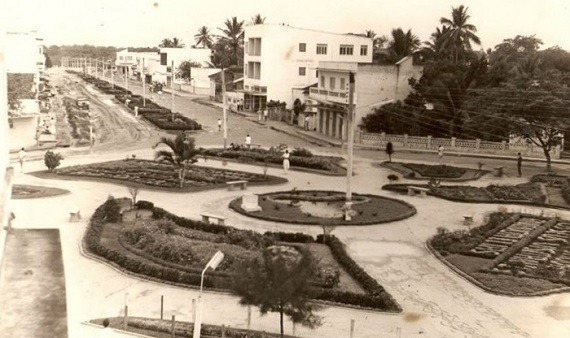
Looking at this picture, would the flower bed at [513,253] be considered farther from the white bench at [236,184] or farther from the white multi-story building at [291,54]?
the white multi-story building at [291,54]

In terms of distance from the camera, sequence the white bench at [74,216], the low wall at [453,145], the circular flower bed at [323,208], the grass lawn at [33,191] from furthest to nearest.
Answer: the low wall at [453,145] < the grass lawn at [33,191] < the circular flower bed at [323,208] < the white bench at [74,216]

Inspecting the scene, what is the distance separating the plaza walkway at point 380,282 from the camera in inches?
606

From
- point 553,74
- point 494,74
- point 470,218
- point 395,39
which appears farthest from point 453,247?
point 395,39

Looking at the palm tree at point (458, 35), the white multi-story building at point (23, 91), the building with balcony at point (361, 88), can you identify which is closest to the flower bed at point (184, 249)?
the white multi-story building at point (23, 91)

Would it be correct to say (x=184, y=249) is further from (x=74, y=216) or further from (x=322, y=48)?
(x=322, y=48)

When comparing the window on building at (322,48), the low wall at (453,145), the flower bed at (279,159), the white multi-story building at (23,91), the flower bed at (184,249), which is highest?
the window on building at (322,48)

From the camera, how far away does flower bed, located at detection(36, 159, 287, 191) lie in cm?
3053

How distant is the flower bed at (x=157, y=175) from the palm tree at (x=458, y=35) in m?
31.0

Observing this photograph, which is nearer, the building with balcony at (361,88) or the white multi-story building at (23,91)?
the white multi-story building at (23,91)

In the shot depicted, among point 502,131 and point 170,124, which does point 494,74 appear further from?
point 170,124

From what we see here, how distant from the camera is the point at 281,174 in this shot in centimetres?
3412

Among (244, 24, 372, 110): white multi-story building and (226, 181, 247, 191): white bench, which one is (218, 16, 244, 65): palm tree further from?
(226, 181, 247, 191): white bench

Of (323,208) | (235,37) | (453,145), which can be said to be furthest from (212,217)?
(235,37)

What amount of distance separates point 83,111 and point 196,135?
17.6 m
